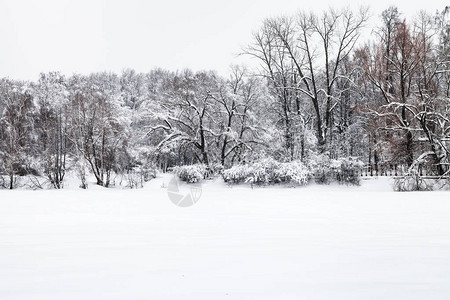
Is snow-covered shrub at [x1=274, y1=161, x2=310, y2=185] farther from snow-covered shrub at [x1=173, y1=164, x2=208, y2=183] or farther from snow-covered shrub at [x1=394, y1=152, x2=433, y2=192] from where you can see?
snow-covered shrub at [x1=173, y1=164, x2=208, y2=183]

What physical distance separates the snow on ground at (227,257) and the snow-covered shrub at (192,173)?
13702mm

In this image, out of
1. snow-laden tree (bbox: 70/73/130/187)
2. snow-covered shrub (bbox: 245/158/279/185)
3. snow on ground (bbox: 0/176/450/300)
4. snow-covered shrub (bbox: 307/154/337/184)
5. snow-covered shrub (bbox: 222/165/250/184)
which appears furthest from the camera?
snow-laden tree (bbox: 70/73/130/187)

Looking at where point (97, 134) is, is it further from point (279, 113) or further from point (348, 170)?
point (348, 170)

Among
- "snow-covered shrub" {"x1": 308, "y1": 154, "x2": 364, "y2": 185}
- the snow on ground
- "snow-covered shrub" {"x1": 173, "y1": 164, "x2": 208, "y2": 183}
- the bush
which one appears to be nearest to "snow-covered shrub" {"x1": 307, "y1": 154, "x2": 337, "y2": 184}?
"snow-covered shrub" {"x1": 308, "y1": 154, "x2": 364, "y2": 185}

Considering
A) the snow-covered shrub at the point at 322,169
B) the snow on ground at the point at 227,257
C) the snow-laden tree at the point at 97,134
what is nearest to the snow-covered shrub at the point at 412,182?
the snow-covered shrub at the point at 322,169

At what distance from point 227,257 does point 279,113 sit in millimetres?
20385

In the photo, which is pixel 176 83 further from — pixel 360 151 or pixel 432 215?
pixel 432 215

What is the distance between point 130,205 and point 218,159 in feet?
48.8

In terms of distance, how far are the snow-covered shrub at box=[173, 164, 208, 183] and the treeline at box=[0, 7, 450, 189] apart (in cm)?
179

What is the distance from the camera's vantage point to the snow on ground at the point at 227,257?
284cm

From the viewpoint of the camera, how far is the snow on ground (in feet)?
9.30

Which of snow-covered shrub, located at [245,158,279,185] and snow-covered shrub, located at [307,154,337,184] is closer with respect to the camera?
snow-covered shrub, located at [307,154,337,184]

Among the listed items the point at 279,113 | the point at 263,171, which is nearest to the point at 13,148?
the point at 263,171

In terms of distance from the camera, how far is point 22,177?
22078 mm
